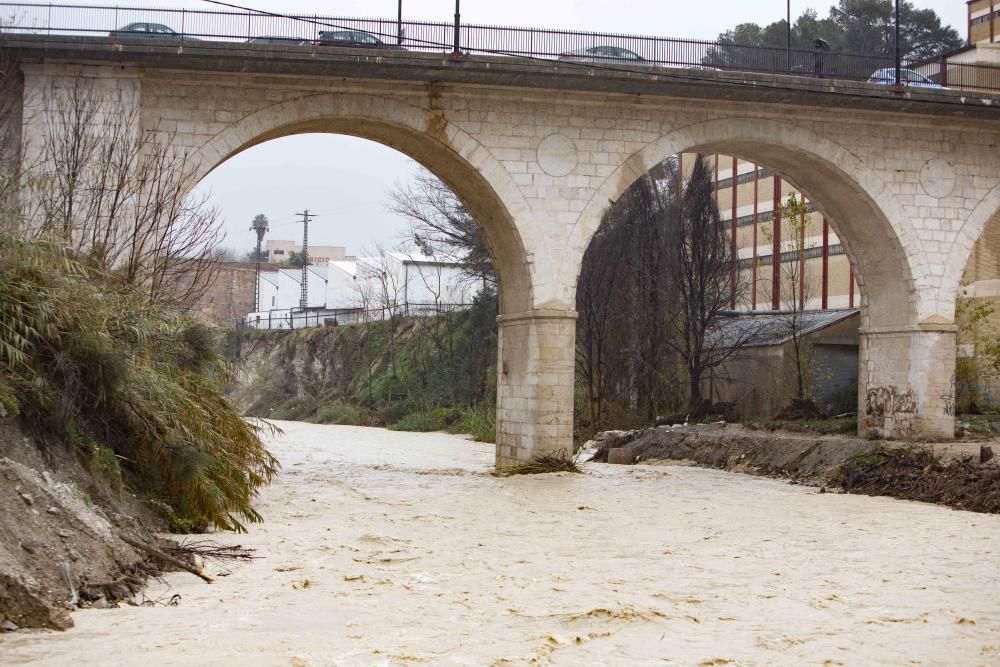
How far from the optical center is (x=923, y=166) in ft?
53.1

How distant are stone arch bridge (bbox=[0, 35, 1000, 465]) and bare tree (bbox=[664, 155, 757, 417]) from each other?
6089 millimetres

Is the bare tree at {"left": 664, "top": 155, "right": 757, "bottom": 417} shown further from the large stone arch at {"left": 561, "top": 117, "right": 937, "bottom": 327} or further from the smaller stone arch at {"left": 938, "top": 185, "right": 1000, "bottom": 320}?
the smaller stone arch at {"left": 938, "top": 185, "right": 1000, "bottom": 320}

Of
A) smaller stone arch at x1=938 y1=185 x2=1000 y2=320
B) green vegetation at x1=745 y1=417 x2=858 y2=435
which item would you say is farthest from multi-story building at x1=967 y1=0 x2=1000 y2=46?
green vegetation at x1=745 y1=417 x2=858 y2=435

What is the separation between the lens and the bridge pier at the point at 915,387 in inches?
634

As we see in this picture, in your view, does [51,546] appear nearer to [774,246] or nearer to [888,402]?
[888,402]

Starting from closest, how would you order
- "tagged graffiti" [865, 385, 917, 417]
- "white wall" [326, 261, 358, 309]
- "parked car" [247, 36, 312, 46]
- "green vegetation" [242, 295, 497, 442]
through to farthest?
"parked car" [247, 36, 312, 46] < "tagged graffiti" [865, 385, 917, 417] < "green vegetation" [242, 295, 497, 442] < "white wall" [326, 261, 358, 309]

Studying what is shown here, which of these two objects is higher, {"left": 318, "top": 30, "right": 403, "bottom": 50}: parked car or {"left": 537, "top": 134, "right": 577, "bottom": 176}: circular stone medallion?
{"left": 318, "top": 30, "right": 403, "bottom": 50}: parked car

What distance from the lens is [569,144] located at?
14.7 metres

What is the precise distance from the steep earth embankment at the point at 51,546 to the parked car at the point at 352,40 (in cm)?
839

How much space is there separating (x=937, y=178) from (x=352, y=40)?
851 cm

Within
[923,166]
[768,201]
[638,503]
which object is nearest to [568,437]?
[638,503]

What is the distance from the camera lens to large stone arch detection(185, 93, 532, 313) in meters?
13.8

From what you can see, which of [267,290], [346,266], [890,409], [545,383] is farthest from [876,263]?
[267,290]

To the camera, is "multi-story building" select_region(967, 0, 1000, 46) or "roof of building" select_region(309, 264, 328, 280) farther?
"roof of building" select_region(309, 264, 328, 280)
